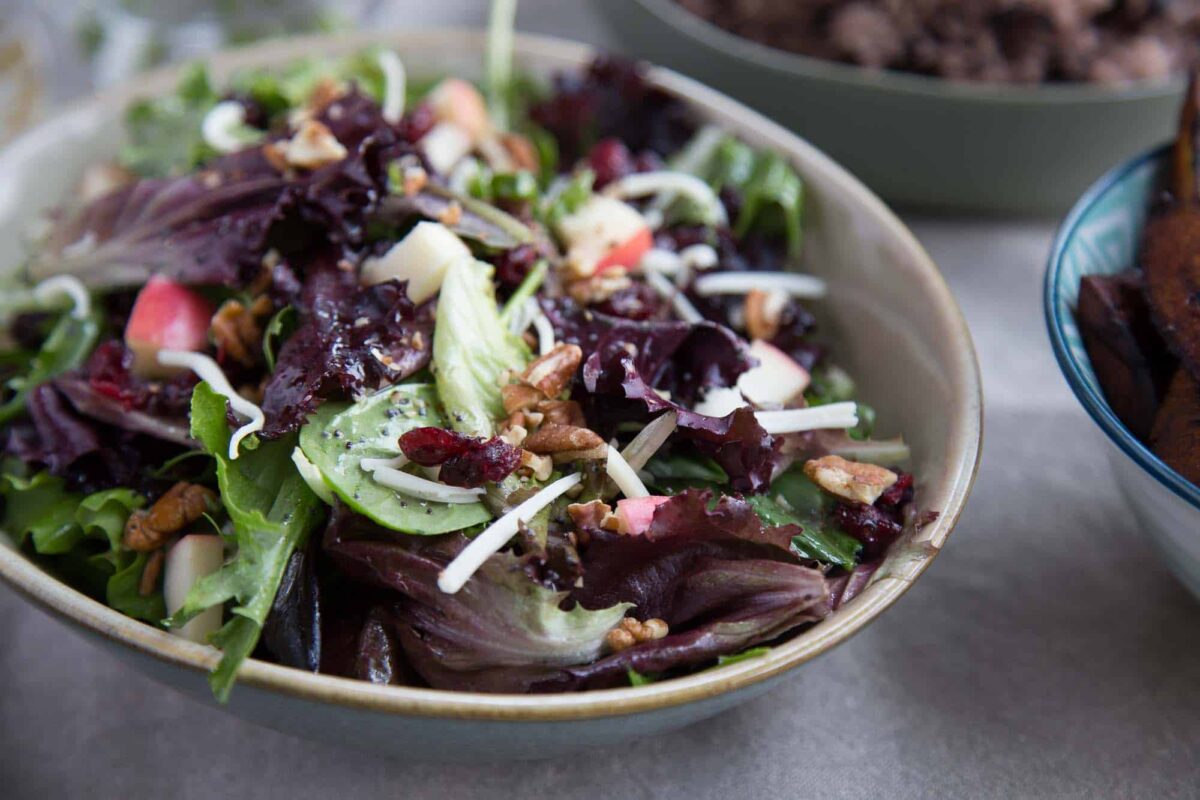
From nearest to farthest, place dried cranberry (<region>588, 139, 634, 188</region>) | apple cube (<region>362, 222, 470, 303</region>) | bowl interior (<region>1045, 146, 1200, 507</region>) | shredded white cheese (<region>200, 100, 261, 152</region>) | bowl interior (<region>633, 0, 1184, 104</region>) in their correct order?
bowl interior (<region>1045, 146, 1200, 507</region>) → apple cube (<region>362, 222, 470, 303</region>) → shredded white cheese (<region>200, 100, 261, 152</region>) → dried cranberry (<region>588, 139, 634, 188</region>) → bowl interior (<region>633, 0, 1184, 104</region>)

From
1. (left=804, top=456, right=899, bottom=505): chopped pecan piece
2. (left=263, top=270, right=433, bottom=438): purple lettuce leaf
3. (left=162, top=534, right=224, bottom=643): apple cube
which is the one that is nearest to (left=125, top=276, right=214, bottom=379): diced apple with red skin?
(left=263, top=270, right=433, bottom=438): purple lettuce leaf

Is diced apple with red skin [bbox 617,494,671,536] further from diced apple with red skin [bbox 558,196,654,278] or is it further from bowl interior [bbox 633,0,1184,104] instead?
bowl interior [bbox 633,0,1184,104]

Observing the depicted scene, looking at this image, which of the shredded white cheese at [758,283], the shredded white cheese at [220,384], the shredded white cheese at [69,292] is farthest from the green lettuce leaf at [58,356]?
the shredded white cheese at [758,283]

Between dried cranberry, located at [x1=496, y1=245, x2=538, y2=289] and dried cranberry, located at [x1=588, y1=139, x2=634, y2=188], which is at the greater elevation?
dried cranberry, located at [x1=588, y1=139, x2=634, y2=188]

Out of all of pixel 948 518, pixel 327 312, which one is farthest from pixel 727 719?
pixel 327 312

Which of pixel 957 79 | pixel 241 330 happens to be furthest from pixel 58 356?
pixel 957 79

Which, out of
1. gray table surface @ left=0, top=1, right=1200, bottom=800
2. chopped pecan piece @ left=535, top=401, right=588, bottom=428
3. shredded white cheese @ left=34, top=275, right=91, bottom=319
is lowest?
gray table surface @ left=0, top=1, right=1200, bottom=800
